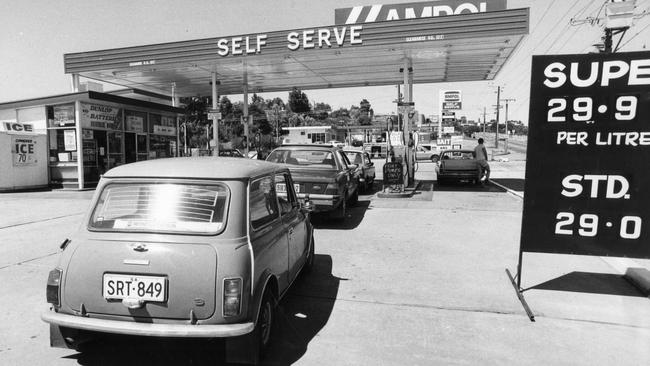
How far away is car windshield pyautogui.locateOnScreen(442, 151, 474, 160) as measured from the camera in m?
17.8

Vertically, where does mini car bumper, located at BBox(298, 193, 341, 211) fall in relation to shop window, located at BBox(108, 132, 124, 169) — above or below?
below

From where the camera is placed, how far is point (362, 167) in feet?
48.4

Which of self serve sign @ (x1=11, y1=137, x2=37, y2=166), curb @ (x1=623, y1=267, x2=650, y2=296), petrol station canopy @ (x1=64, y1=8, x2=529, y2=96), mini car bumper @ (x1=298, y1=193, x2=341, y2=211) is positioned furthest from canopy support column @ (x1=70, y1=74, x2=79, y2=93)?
curb @ (x1=623, y1=267, x2=650, y2=296)

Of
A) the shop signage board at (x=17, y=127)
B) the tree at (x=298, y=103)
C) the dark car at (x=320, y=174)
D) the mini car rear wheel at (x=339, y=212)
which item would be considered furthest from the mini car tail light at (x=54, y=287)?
the tree at (x=298, y=103)

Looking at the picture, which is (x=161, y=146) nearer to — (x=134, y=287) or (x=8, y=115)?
(x=8, y=115)

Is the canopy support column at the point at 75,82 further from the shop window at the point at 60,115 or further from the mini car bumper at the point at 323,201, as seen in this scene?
the mini car bumper at the point at 323,201

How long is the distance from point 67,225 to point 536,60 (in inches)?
365

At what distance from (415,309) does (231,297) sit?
232cm

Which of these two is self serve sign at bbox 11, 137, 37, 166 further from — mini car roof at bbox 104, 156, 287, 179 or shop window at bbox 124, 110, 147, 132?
mini car roof at bbox 104, 156, 287, 179

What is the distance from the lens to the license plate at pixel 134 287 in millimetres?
3014

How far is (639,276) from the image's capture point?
532 centimetres

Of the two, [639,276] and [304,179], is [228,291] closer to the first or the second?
[639,276]

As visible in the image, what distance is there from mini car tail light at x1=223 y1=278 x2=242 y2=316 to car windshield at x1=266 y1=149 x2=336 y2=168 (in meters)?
6.68

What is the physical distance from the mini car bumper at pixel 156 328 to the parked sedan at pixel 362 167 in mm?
11370
